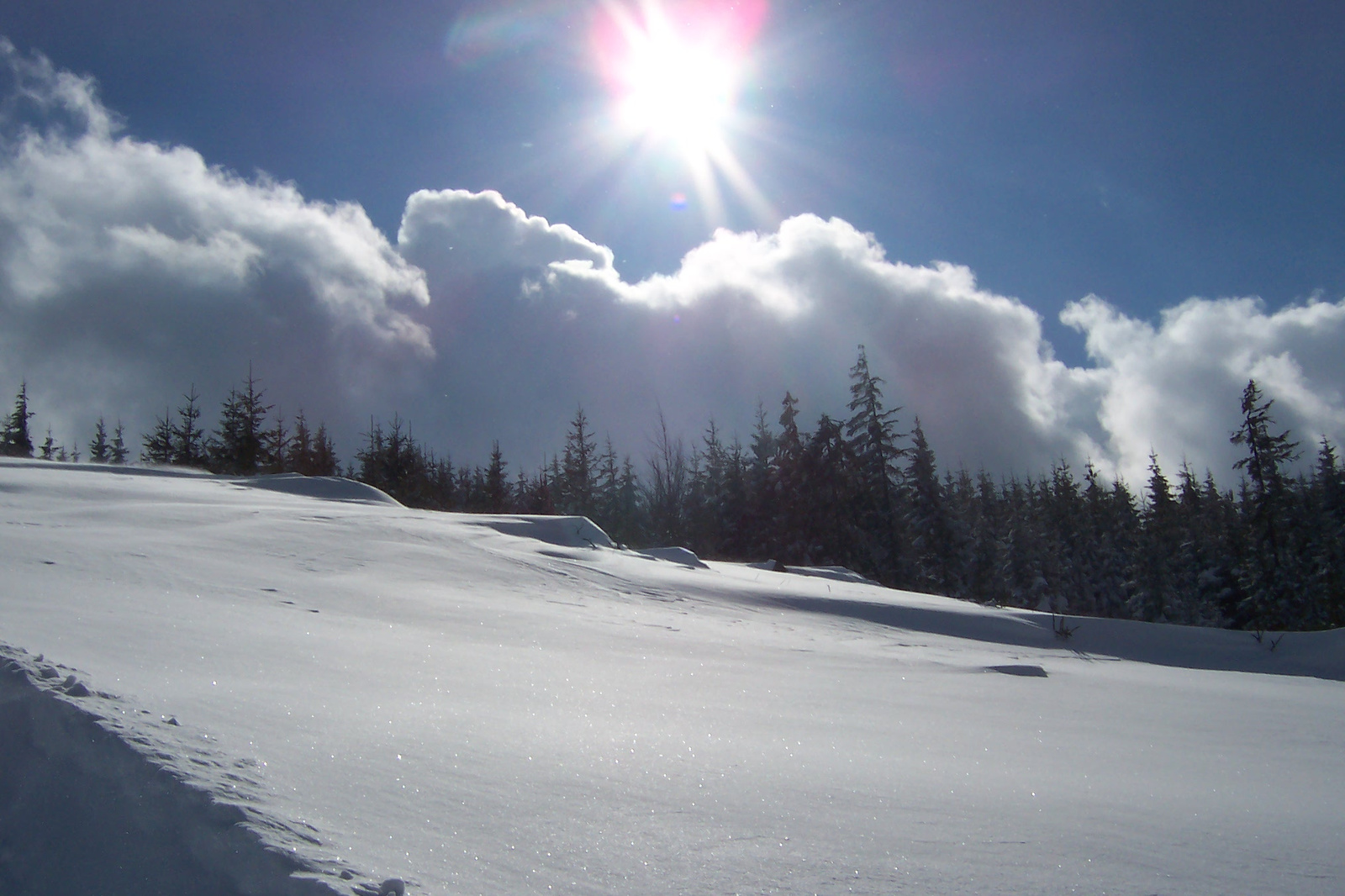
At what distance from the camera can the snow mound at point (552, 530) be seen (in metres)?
12.0

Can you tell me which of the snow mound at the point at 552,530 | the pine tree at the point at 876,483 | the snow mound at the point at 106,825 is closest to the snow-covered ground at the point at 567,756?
the snow mound at the point at 106,825

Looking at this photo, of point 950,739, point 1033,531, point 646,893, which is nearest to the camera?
point 646,893

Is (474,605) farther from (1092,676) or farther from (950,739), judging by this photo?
(1092,676)

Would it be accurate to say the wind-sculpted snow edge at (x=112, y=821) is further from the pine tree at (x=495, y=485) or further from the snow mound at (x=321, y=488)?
the pine tree at (x=495, y=485)

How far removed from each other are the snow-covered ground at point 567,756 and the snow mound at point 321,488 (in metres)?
8.48

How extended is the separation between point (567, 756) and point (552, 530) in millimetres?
10526

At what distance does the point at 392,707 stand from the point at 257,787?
1003 millimetres

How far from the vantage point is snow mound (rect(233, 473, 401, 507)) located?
564 inches

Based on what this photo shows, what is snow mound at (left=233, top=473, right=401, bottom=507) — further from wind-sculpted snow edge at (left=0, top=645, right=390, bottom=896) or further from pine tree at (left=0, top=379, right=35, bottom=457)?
pine tree at (left=0, top=379, right=35, bottom=457)

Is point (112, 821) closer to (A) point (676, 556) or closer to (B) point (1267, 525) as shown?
(A) point (676, 556)

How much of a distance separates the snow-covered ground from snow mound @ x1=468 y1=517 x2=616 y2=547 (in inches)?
238

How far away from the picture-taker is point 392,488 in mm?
39469

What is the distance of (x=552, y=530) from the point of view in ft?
40.7

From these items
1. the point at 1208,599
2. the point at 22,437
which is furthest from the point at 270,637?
the point at 22,437
